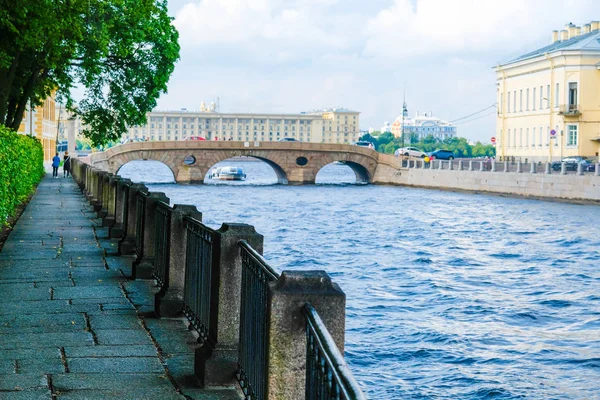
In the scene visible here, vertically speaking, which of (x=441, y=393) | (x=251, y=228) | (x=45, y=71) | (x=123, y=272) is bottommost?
(x=441, y=393)

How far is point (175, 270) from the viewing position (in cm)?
902

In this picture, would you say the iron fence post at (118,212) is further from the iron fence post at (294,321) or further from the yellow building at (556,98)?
the yellow building at (556,98)

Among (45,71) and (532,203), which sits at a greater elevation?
(45,71)

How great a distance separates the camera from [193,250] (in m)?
8.14

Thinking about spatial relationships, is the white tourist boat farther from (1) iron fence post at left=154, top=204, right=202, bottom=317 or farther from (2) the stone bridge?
(1) iron fence post at left=154, top=204, right=202, bottom=317

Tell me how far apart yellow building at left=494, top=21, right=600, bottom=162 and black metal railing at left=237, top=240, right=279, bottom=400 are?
215ft

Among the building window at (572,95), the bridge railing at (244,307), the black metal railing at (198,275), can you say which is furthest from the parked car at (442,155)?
the black metal railing at (198,275)

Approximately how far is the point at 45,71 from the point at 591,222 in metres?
21.7

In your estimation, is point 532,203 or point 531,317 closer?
point 531,317

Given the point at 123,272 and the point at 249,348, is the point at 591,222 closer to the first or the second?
the point at 123,272

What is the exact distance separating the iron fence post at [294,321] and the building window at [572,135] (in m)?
72.3

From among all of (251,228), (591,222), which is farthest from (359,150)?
(251,228)

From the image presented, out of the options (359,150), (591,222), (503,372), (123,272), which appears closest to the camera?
(123,272)

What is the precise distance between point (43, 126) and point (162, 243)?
6609 centimetres
